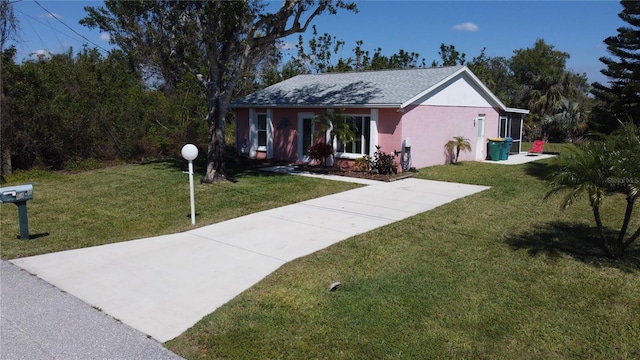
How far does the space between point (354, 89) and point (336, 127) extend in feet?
9.26

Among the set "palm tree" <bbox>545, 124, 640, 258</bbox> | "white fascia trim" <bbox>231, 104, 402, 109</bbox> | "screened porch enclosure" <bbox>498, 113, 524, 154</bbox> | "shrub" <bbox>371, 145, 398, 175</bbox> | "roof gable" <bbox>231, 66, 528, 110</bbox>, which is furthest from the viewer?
"screened porch enclosure" <bbox>498, 113, 524, 154</bbox>

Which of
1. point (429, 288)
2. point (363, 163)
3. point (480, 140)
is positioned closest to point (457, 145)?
point (480, 140)

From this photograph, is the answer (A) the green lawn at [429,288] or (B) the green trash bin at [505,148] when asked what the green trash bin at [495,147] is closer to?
(B) the green trash bin at [505,148]

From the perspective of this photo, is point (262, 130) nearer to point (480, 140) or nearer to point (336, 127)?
point (336, 127)

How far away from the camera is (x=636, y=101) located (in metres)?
13.5

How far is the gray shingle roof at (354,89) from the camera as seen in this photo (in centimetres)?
1484

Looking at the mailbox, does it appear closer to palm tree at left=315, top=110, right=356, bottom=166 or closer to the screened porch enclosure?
palm tree at left=315, top=110, right=356, bottom=166

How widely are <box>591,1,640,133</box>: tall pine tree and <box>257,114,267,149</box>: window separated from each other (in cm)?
1182

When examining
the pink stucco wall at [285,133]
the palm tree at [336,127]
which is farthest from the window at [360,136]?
the pink stucco wall at [285,133]

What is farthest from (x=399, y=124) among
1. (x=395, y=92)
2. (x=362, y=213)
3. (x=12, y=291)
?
(x=12, y=291)

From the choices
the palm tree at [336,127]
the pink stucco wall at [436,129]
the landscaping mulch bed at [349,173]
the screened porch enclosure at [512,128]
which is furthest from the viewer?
the screened porch enclosure at [512,128]

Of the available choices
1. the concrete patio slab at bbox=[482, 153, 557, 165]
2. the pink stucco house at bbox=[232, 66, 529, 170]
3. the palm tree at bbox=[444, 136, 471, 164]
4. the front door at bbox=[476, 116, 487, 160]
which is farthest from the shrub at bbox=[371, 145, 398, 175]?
the front door at bbox=[476, 116, 487, 160]

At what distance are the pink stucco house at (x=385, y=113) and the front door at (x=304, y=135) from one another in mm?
37

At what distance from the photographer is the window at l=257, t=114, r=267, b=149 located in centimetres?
1855
